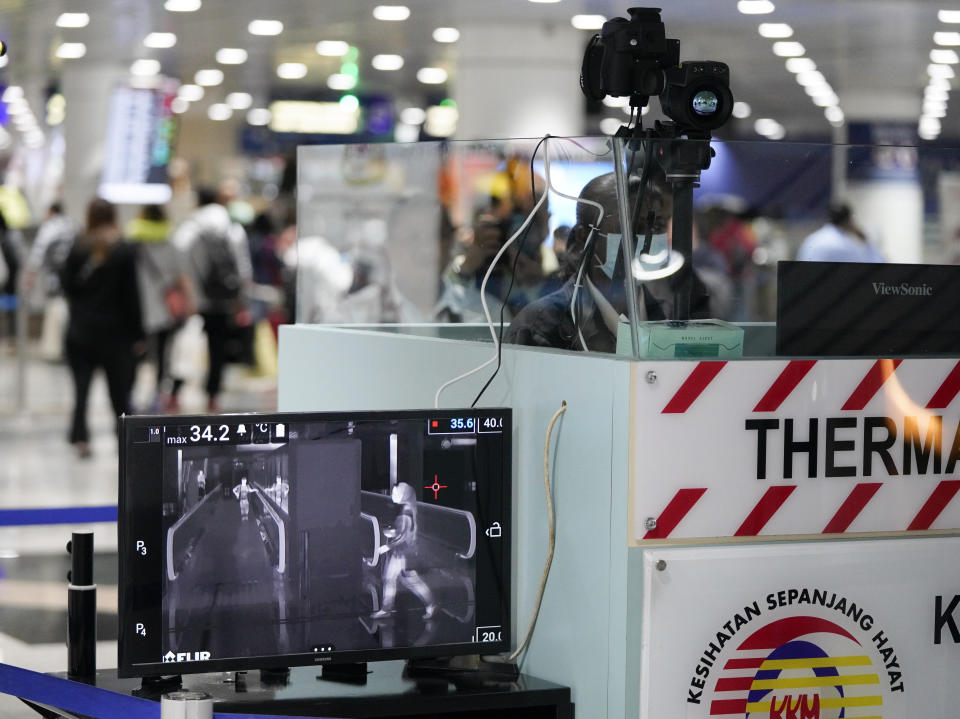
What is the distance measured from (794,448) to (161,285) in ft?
30.6

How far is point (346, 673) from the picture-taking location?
2.97 meters

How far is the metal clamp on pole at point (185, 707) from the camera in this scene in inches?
97.7

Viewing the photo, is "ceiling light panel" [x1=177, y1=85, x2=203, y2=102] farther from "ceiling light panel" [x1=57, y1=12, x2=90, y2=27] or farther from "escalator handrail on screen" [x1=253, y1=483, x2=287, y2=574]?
"escalator handrail on screen" [x1=253, y1=483, x2=287, y2=574]

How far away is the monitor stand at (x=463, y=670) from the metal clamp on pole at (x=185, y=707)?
0.57 meters

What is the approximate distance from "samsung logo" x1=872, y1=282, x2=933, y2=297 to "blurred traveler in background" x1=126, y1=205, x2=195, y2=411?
28.5 ft

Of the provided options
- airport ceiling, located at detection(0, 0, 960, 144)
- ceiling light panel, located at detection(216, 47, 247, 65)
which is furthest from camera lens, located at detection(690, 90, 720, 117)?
ceiling light panel, located at detection(216, 47, 247, 65)

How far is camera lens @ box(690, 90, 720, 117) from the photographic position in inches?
123

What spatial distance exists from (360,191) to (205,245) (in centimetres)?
686

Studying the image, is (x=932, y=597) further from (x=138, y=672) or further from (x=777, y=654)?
(x=138, y=672)

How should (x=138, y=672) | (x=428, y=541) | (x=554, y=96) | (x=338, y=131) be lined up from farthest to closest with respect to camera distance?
(x=338, y=131)
(x=554, y=96)
(x=428, y=541)
(x=138, y=672)

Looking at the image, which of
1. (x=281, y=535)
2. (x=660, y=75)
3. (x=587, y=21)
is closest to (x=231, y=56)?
(x=587, y=21)

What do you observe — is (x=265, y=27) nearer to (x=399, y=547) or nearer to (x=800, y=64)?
(x=800, y=64)

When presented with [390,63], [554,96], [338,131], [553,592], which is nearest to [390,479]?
[553,592]

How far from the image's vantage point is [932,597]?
2934 mm
